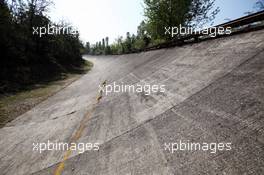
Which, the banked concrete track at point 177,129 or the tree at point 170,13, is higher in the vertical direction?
the tree at point 170,13

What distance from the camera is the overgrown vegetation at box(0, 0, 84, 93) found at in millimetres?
23094

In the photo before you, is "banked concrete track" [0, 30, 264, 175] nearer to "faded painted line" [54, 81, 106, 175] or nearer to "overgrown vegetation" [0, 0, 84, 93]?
"faded painted line" [54, 81, 106, 175]

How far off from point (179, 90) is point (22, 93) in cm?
1575

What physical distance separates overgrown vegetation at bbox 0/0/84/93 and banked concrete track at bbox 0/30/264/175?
13.9 metres

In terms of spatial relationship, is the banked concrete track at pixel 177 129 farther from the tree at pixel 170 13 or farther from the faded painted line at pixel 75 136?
the tree at pixel 170 13

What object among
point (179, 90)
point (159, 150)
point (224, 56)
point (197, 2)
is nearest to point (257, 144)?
point (159, 150)

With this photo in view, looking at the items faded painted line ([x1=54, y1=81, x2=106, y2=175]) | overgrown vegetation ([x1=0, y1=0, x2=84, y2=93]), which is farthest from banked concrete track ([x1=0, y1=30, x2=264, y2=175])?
overgrown vegetation ([x1=0, y1=0, x2=84, y2=93])

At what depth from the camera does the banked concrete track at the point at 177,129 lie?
3594 millimetres

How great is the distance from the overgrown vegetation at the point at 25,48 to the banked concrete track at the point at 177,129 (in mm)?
13881

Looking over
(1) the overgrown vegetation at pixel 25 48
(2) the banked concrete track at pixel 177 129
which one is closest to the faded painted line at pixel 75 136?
(2) the banked concrete track at pixel 177 129

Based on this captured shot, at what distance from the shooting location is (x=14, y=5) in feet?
113

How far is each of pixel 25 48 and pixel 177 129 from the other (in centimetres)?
3333

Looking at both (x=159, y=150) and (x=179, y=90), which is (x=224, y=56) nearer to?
(x=179, y=90)

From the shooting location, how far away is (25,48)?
31.6m
